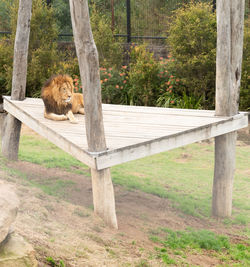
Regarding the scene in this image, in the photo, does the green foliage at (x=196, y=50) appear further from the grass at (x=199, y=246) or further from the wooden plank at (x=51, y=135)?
the grass at (x=199, y=246)

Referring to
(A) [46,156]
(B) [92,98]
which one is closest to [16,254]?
(B) [92,98]

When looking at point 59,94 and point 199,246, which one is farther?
point 59,94

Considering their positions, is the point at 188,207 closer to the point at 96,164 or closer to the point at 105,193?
the point at 105,193

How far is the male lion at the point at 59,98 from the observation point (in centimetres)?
584

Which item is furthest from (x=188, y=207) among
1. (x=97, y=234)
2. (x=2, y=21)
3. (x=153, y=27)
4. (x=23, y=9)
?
(x=2, y=21)

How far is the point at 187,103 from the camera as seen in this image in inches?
404

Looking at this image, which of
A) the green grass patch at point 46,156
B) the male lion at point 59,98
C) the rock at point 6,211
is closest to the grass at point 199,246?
the rock at point 6,211

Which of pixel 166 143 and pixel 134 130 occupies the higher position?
pixel 134 130

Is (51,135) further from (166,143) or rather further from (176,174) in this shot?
(176,174)

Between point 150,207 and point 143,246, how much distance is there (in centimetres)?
136

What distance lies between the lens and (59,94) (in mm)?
5895

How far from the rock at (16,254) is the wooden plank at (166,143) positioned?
4.08ft

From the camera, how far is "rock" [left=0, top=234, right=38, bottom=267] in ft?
11.0

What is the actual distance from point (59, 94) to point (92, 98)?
1.53 metres
